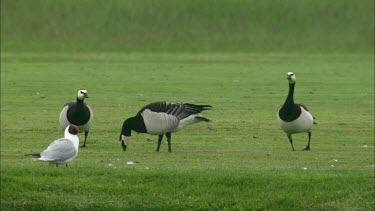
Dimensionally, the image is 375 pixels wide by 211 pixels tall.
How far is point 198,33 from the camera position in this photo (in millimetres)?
78500

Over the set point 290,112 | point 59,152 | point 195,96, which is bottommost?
point 195,96

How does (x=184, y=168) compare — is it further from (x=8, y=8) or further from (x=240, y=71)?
(x=8, y=8)

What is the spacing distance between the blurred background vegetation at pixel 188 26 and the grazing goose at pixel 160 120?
50.6 meters

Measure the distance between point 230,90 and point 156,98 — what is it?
482 cm

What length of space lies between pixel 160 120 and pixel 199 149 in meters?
1.09

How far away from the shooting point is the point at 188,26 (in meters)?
79.8

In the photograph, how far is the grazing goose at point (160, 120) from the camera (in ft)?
66.7

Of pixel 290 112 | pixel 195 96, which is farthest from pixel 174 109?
pixel 195 96

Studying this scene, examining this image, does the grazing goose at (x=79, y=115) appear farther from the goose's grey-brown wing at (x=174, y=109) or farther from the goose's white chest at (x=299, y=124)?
the goose's white chest at (x=299, y=124)

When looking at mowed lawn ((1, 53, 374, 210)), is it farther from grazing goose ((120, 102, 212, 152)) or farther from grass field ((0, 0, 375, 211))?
grazing goose ((120, 102, 212, 152))

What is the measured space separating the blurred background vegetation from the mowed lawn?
26.8 metres

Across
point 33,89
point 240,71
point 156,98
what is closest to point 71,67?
point 240,71

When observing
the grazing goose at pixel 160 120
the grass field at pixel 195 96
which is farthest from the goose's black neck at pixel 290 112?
the grazing goose at pixel 160 120

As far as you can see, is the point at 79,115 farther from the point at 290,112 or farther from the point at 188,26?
the point at 188,26
